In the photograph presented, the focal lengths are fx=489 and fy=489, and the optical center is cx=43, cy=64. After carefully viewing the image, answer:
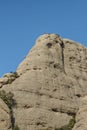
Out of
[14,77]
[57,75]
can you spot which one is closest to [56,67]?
[57,75]

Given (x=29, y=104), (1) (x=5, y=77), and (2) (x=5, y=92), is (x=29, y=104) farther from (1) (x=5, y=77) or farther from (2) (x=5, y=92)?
(1) (x=5, y=77)

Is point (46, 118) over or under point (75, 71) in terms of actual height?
under

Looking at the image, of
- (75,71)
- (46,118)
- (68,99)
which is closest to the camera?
(46,118)

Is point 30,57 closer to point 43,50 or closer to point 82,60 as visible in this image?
point 43,50

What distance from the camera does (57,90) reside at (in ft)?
241

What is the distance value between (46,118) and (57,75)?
975 cm

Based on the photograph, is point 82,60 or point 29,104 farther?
point 82,60

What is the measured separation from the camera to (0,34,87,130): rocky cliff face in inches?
2633

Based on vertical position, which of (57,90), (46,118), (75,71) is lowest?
(46,118)

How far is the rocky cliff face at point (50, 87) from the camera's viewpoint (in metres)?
66.9

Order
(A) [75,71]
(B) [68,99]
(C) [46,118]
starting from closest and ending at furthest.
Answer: (C) [46,118]
(B) [68,99]
(A) [75,71]

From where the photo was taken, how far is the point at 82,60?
8275 cm

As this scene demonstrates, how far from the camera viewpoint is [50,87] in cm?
7325

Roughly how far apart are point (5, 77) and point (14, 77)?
169 centimetres
